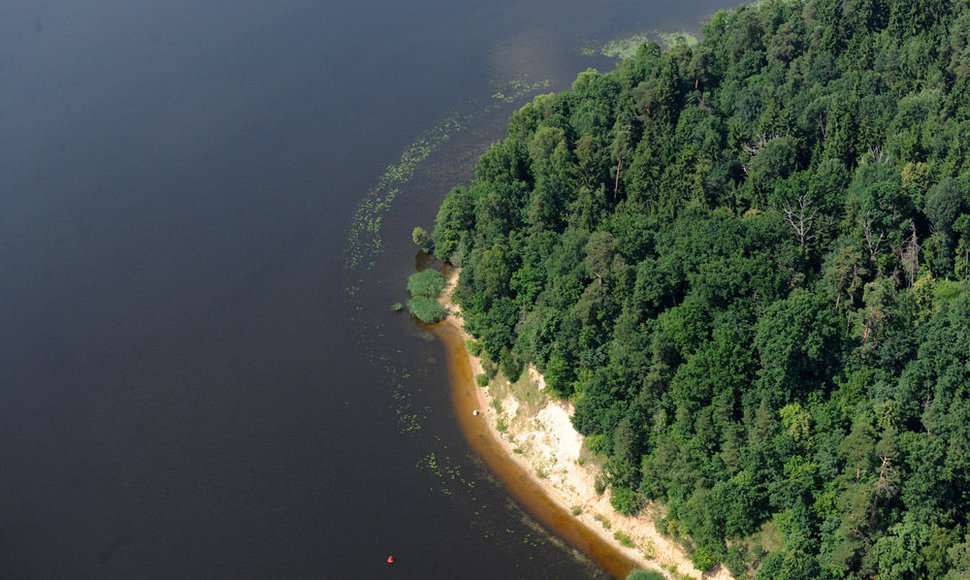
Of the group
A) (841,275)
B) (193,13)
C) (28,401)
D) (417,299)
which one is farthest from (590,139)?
(193,13)

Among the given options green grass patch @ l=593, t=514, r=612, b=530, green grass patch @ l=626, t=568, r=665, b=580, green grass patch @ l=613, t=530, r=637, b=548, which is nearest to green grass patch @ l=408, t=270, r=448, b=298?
green grass patch @ l=593, t=514, r=612, b=530

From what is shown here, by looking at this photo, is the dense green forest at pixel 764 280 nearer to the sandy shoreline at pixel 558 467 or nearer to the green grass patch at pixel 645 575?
the sandy shoreline at pixel 558 467

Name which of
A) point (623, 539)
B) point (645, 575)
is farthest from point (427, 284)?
point (645, 575)

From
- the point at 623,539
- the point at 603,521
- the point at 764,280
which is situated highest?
the point at 764,280

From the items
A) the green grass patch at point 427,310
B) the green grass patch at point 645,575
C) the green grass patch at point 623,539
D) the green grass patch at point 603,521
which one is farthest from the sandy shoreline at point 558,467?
the green grass patch at point 427,310

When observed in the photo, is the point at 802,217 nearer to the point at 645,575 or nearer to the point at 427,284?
the point at 645,575

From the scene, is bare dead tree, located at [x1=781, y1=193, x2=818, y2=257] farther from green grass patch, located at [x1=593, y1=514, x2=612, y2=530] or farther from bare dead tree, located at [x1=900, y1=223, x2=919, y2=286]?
green grass patch, located at [x1=593, y1=514, x2=612, y2=530]

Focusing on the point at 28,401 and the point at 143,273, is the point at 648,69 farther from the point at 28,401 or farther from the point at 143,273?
the point at 28,401
